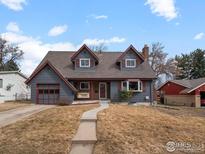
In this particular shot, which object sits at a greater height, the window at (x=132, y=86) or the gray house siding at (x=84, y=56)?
the gray house siding at (x=84, y=56)

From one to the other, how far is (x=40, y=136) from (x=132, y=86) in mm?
23292

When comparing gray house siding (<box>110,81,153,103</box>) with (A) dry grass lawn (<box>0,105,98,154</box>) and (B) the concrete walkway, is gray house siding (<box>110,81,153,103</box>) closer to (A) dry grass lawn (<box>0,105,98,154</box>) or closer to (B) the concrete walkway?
(A) dry grass lawn (<box>0,105,98,154</box>)

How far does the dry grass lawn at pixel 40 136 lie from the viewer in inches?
409

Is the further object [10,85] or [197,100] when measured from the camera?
[197,100]

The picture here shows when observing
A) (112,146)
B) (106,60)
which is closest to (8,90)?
(106,60)

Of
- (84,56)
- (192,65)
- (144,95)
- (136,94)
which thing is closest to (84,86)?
(84,56)

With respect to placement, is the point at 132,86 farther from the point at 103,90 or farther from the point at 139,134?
the point at 139,134

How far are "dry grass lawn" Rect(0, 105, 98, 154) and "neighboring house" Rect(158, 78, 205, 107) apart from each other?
31472 millimetres

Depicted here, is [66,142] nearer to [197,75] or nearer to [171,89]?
[171,89]

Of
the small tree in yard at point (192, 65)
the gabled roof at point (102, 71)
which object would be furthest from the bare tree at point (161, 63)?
the gabled roof at point (102, 71)

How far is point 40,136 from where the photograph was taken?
11.9 meters

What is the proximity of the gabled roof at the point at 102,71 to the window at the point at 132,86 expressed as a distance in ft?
2.26

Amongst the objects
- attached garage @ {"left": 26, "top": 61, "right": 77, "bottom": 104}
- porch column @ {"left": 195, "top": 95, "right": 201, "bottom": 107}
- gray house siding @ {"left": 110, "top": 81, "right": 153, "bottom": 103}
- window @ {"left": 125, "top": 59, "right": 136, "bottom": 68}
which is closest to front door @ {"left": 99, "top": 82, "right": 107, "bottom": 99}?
gray house siding @ {"left": 110, "top": 81, "right": 153, "bottom": 103}

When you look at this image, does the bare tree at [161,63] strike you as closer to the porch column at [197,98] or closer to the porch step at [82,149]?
the porch column at [197,98]
